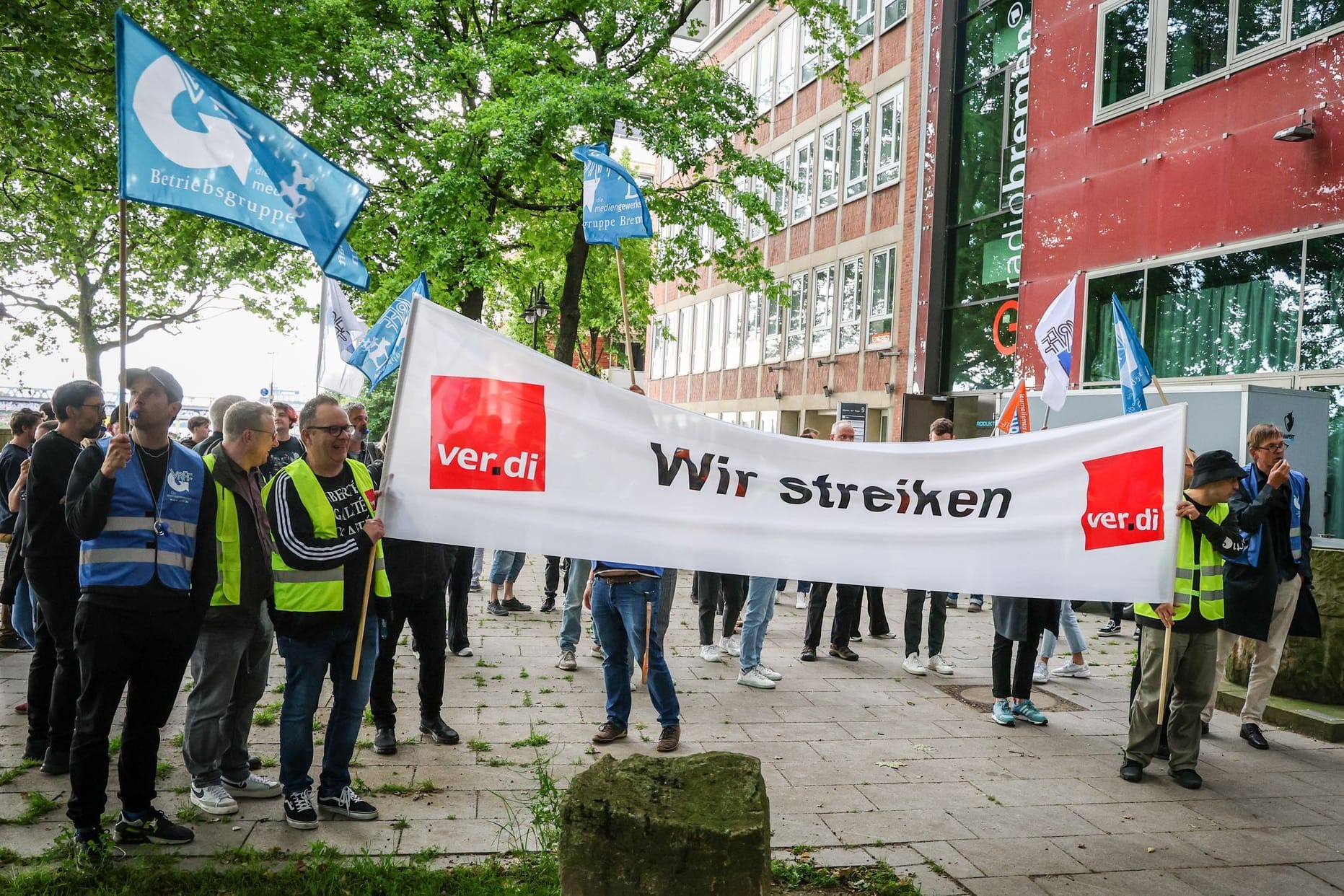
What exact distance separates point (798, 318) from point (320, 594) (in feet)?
86.6

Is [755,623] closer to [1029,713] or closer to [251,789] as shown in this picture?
[1029,713]

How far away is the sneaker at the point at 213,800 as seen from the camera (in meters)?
5.16

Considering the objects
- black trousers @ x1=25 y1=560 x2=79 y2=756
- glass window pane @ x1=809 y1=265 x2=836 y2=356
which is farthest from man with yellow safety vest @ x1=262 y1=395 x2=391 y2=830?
glass window pane @ x1=809 y1=265 x2=836 y2=356

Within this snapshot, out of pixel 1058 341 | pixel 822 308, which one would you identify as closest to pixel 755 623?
pixel 1058 341

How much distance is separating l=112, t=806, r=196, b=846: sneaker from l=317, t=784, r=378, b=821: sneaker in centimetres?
62

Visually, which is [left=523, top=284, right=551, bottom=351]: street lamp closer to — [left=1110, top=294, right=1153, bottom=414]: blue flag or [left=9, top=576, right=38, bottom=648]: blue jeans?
[left=9, top=576, right=38, bottom=648]: blue jeans

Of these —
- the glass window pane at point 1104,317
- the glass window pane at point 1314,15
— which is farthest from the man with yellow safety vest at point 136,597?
the glass window pane at point 1104,317

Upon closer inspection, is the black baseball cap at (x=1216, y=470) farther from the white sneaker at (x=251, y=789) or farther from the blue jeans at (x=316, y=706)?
the white sneaker at (x=251, y=789)

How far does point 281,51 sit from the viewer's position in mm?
17859

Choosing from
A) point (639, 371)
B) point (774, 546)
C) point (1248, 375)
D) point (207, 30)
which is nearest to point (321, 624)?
point (774, 546)

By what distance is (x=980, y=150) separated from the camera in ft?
70.6

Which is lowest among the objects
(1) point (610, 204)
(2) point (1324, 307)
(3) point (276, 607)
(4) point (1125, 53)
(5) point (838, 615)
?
(5) point (838, 615)

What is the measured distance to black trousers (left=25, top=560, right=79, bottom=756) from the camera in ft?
17.5

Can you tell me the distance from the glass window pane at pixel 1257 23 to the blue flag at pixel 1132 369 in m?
9.08
